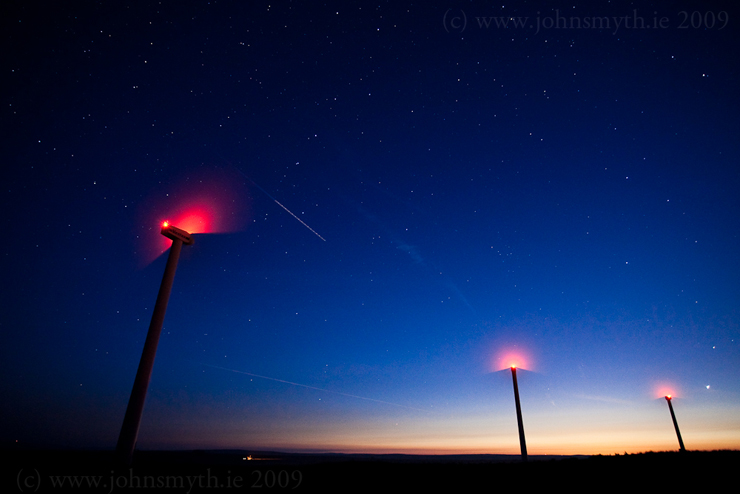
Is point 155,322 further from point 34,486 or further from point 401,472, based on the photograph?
point 401,472

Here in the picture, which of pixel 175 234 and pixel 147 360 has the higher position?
pixel 175 234

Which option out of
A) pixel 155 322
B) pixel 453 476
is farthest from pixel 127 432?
pixel 453 476

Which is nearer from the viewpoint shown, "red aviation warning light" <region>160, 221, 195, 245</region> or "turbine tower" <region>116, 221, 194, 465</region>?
"turbine tower" <region>116, 221, 194, 465</region>

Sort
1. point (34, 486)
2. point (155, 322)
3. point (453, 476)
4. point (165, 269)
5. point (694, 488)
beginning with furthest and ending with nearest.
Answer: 1. point (165, 269)
2. point (155, 322)
3. point (453, 476)
4. point (34, 486)
5. point (694, 488)

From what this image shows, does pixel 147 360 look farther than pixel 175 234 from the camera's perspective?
No

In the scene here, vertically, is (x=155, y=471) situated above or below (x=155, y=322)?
below

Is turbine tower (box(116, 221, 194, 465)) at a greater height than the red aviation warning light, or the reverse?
the red aviation warning light

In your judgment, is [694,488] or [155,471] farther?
[155,471]

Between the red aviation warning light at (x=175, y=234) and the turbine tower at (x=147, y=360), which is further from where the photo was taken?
the red aviation warning light at (x=175, y=234)

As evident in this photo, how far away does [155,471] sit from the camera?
12.7m

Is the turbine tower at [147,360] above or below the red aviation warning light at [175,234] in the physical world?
below

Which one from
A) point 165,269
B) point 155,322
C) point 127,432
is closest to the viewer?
point 127,432

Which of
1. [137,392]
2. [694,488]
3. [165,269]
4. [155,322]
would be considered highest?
[165,269]

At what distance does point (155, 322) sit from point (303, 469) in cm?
1216
